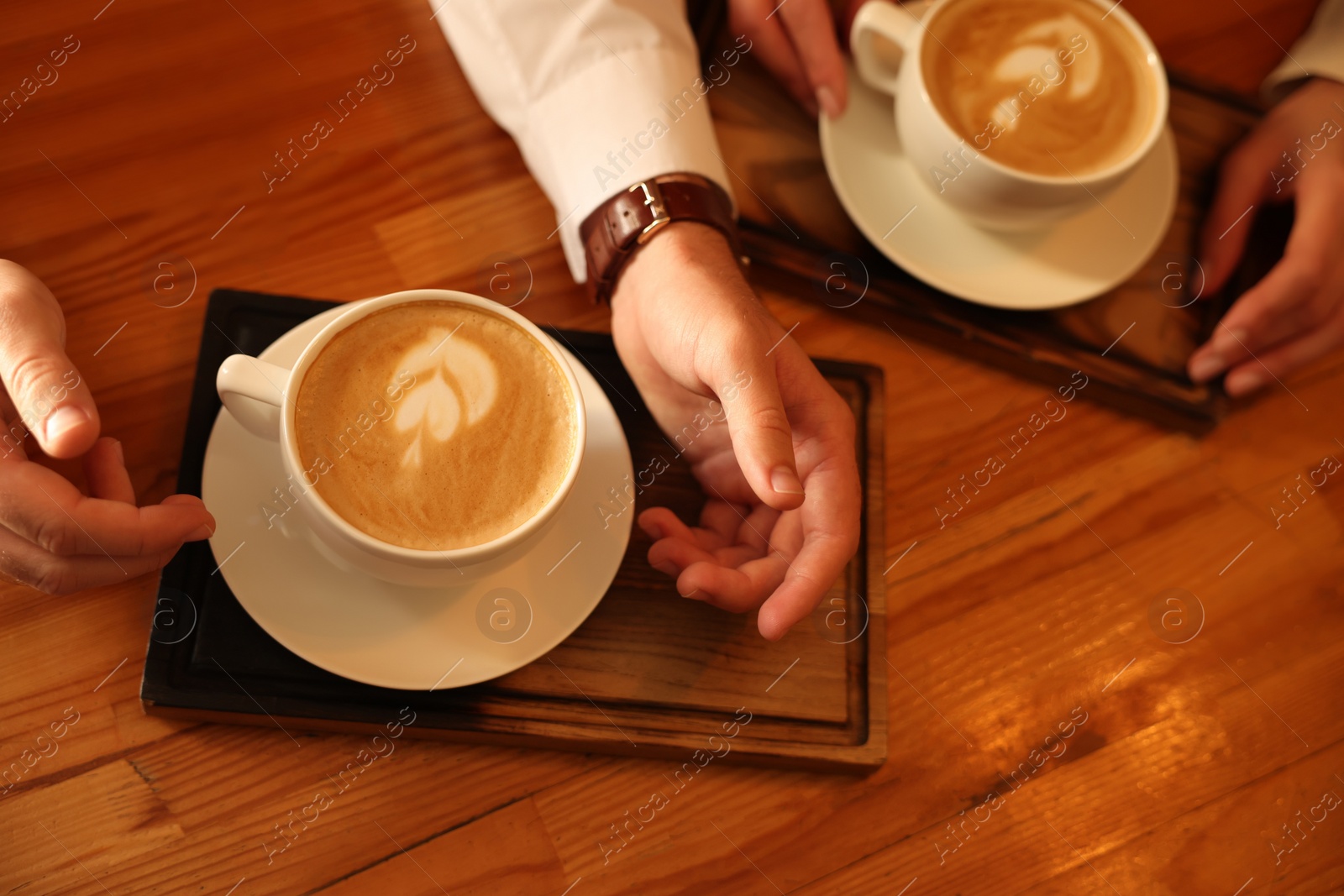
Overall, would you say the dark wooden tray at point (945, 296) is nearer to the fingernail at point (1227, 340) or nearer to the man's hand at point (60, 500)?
the fingernail at point (1227, 340)

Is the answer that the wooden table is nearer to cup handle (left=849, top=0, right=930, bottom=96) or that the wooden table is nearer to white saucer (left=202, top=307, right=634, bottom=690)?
white saucer (left=202, top=307, right=634, bottom=690)

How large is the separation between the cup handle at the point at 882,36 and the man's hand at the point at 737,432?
9.9 inches

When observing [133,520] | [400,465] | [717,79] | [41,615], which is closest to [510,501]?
[400,465]

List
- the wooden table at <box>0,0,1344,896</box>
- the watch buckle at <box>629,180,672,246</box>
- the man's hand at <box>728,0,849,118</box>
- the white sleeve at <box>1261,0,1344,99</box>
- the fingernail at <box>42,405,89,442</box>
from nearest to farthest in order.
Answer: the fingernail at <box>42,405,89,442</box>
the wooden table at <box>0,0,1344,896</box>
the watch buckle at <box>629,180,672,246</box>
the man's hand at <box>728,0,849,118</box>
the white sleeve at <box>1261,0,1344,99</box>

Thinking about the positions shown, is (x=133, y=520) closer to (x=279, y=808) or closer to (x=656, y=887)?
(x=279, y=808)

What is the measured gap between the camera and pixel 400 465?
0.59m

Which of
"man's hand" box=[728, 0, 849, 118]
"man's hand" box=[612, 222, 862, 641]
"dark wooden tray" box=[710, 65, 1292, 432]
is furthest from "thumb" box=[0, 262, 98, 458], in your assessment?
"man's hand" box=[728, 0, 849, 118]

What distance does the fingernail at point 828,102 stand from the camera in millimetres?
875

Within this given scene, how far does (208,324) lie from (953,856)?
73 centimetres

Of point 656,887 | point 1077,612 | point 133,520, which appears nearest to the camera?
point 133,520

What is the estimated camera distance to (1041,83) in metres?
0.87

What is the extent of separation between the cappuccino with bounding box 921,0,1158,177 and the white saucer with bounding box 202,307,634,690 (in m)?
0.50

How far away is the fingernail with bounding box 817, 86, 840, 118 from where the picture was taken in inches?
34.4

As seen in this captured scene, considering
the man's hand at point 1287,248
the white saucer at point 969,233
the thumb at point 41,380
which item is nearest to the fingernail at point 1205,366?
the man's hand at point 1287,248
